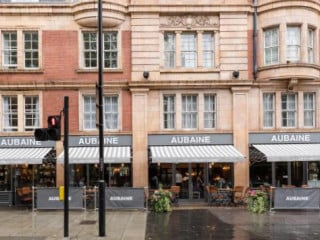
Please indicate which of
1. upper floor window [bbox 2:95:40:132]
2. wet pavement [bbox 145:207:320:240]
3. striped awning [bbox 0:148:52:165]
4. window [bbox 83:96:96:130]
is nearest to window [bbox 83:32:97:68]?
window [bbox 83:96:96:130]

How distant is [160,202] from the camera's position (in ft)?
59.3

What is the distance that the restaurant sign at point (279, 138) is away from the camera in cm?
2131

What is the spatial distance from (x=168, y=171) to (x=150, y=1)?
8244 millimetres

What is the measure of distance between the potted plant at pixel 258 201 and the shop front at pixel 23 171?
9.00 metres

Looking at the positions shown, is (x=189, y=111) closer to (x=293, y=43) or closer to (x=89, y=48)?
(x=89, y=48)

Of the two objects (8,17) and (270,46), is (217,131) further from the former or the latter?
(8,17)

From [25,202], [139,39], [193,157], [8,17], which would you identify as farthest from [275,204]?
[8,17]

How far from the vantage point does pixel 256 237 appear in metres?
13.0

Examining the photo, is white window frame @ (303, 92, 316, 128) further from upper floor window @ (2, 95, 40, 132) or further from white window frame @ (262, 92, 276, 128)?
upper floor window @ (2, 95, 40, 132)

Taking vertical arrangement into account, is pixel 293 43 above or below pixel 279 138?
above

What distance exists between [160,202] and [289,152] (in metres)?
6.38

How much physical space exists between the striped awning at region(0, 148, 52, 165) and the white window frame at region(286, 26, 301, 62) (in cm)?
1220

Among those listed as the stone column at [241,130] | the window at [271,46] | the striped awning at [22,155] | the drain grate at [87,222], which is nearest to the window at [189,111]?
the stone column at [241,130]

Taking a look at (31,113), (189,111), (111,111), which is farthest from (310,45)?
(31,113)
